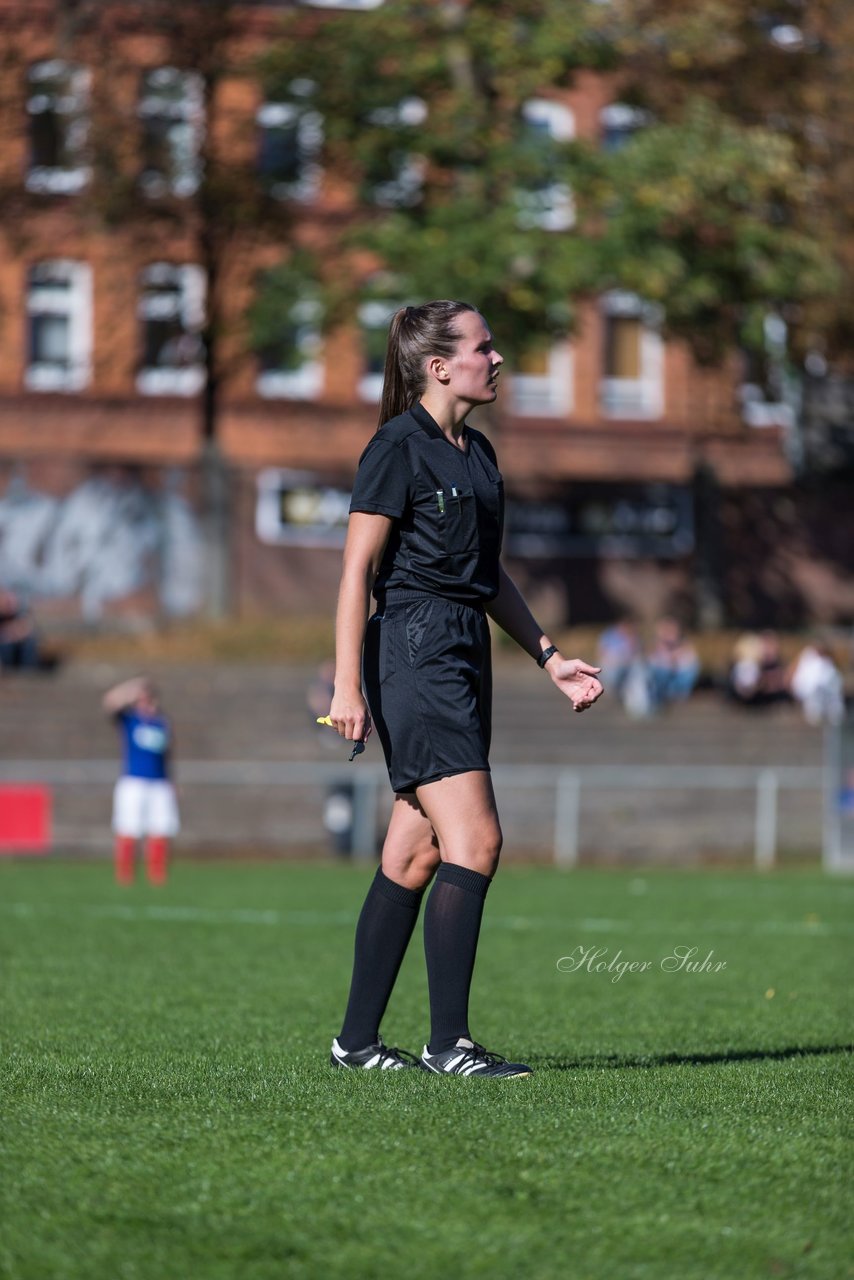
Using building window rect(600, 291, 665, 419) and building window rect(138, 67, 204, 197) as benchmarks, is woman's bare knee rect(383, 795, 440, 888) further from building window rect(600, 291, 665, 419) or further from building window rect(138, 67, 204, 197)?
building window rect(600, 291, 665, 419)

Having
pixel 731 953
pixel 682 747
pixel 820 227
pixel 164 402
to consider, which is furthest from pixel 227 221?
pixel 731 953

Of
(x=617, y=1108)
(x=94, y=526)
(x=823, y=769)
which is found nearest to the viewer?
(x=617, y=1108)

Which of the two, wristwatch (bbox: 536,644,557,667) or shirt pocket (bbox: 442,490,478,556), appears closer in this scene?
shirt pocket (bbox: 442,490,478,556)

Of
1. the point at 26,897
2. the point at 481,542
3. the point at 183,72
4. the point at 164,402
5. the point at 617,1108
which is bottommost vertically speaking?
the point at 26,897

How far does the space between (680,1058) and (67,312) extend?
35.1m

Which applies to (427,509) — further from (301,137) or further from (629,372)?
(629,372)

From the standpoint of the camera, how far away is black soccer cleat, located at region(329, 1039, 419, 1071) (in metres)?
5.74

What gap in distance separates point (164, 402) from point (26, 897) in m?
23.6

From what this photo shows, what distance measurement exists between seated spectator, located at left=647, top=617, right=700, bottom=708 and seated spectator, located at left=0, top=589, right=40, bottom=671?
896 centimetres

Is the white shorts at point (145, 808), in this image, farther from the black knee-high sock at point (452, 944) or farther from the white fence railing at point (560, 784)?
the black knee-high sock at point (452, 944)

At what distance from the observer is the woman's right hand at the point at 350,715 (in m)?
5.30

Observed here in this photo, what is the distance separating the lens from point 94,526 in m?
37.9

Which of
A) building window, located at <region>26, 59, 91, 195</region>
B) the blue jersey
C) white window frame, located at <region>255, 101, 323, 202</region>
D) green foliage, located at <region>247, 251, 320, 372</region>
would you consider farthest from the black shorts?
building window, located at <region>26, 59, 91, 195</region>

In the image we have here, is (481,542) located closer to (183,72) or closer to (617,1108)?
(617,1108)
